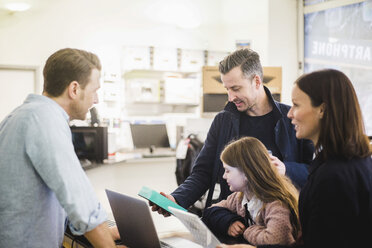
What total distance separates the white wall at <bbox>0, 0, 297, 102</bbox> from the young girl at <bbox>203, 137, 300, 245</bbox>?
3.90 metres

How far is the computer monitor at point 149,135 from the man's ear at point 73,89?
412 centimetres

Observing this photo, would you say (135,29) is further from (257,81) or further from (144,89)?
(257,81)

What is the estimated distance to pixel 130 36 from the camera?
6199 millimetres

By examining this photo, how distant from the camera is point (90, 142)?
4.46 metres

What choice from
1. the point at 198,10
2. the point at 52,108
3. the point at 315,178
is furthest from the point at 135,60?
the point at 315,178

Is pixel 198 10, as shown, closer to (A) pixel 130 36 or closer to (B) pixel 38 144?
(A) pixel 130 36

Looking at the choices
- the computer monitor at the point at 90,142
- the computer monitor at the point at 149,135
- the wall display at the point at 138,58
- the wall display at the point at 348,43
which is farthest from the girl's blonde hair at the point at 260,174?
the wall display at the point at 138,58

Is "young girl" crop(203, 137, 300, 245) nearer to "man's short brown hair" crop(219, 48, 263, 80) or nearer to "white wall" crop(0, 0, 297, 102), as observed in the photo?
"man's short brown hair" crop(219, 48, 263, 80)

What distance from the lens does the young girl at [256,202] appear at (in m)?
1.49

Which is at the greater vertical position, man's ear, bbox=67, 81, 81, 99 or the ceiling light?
the ceiling light

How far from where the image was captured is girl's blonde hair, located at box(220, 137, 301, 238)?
1565mm

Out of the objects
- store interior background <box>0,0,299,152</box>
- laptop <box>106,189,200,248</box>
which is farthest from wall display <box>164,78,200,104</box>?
laptop <box>106,189,200,248</box>

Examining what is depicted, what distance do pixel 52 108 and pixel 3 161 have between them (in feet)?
0.76

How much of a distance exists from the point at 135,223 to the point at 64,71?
0.60 metres
